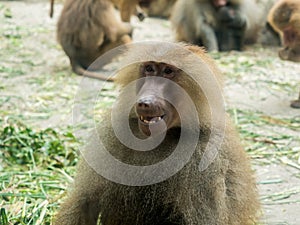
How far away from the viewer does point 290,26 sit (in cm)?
647

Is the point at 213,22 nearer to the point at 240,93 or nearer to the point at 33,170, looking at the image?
the point at 240,93

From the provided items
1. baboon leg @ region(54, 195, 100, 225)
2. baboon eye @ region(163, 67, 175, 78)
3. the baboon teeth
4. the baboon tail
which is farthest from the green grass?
the baboon tail

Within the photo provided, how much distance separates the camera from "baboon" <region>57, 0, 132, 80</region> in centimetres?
773

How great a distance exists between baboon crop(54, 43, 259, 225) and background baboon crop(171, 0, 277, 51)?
6262 millimetres

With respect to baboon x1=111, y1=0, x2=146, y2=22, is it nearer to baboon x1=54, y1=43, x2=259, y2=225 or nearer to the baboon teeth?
baboon x1=54, y1=43, x2=259, y2=225

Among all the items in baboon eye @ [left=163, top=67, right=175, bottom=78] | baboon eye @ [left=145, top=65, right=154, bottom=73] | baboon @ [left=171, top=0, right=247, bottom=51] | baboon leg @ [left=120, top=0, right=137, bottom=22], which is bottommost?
baboon @ [left=171, top=0, right=247, bottom=51]

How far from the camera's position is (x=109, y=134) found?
116 inches

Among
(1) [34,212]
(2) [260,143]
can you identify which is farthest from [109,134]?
(2) [260,143]

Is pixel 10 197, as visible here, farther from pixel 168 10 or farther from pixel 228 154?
pixel 168 10

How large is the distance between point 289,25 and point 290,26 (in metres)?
0.02

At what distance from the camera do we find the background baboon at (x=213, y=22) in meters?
9.28

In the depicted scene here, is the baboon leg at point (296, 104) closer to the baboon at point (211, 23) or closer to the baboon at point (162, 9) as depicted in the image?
the baboon at point (211, 23)

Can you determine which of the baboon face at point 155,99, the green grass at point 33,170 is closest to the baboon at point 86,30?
the green grass at point 33,170

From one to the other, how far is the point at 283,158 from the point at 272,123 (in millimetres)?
987
